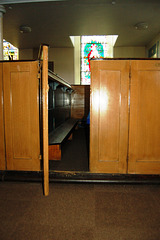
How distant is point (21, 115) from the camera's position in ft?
8.72

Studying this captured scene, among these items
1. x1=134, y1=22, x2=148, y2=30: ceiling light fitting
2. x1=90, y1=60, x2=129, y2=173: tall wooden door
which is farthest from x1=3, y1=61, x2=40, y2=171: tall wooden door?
x1=134, y1=22, x2=148, y2=30: ceiling light fitting

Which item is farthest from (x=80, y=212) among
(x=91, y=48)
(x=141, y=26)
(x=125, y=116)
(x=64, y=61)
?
(x=91, y=48)

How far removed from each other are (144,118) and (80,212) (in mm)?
1529

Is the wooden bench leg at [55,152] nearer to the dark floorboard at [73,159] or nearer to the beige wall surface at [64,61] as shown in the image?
the dark floorboard at [73,159]

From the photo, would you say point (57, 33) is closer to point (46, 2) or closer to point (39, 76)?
point (46, 2)

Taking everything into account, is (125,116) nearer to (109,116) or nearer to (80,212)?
(109,116)

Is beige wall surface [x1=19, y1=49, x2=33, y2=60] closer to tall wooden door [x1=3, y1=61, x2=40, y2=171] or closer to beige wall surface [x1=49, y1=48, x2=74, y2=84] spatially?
beige wall surface [x1=49, y1=48, x2=74, y2=84]

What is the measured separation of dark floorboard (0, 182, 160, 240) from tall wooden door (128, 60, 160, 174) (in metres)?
0.33

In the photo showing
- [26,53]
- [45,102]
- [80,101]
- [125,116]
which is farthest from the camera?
[26,53]

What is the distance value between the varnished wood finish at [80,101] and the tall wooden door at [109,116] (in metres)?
5.14

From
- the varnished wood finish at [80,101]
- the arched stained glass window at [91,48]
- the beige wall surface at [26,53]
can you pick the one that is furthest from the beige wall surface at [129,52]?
the beige wall surface at [26,53]

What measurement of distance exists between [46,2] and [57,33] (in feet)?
8.10

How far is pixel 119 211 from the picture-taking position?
190cm

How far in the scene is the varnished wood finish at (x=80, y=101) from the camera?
774 cm
